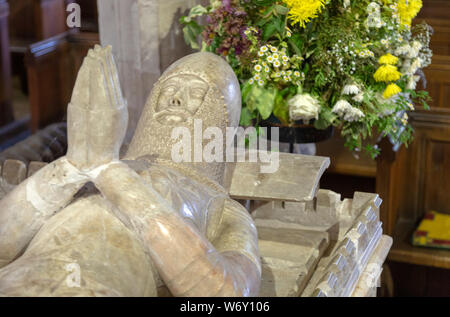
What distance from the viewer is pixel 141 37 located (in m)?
3.76

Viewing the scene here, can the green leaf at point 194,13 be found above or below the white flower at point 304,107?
above

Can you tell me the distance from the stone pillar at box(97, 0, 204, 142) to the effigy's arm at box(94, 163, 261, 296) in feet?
5.62

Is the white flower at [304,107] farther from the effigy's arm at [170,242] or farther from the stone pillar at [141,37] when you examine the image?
the effigy's arm at [170,242]

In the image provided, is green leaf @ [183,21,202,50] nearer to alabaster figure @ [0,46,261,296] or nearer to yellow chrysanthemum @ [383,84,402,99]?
yellow chrysanthemum @ [383,84,402,99]

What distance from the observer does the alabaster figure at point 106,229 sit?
2.07 meters

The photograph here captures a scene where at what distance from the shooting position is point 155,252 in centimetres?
208

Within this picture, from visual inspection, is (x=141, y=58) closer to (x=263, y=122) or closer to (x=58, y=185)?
(x=263, y=122)

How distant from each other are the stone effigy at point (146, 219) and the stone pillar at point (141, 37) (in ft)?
3.37

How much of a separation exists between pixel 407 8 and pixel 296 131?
0.74 m

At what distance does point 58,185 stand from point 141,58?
5.63 ft

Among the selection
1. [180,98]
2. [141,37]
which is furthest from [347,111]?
[141,37]

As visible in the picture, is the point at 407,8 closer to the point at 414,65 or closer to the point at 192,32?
the point at 414,65

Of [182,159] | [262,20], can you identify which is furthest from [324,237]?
[262,20]

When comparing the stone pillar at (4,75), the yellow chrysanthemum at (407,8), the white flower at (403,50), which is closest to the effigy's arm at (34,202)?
the white flower at (403,50)
